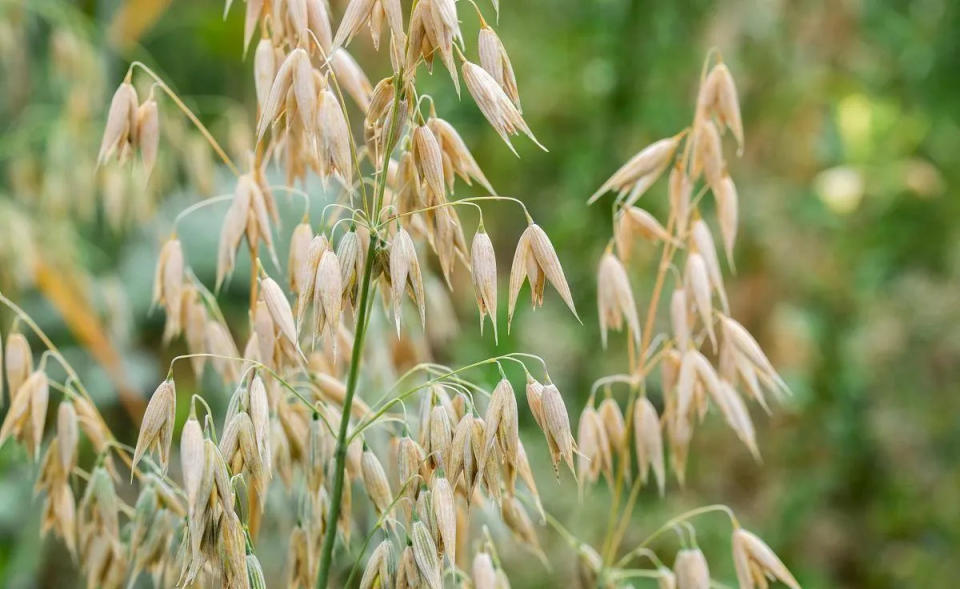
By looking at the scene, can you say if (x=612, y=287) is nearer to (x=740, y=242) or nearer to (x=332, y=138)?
(x=332, y=138)

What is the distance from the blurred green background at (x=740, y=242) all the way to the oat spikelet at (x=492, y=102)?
0.78m

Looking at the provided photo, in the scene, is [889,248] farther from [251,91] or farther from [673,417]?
[251,91]

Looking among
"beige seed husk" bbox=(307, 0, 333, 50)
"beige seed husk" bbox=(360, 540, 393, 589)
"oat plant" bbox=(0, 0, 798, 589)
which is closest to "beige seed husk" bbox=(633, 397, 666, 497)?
"oat plant" bbox=(0, 0, 798, 589)

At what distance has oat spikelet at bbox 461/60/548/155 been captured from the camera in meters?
0.53

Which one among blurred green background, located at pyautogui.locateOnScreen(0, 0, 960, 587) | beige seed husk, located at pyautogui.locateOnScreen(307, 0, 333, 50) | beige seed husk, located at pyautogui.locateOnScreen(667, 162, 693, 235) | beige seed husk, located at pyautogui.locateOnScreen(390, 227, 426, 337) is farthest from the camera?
blurred green background, located at pyautogui.locateOnScreen(0, 0, 960, 587)

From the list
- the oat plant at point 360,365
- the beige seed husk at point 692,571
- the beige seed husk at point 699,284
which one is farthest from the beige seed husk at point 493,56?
the beige seed husk at point 692,571

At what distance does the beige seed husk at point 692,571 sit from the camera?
0.65 metres

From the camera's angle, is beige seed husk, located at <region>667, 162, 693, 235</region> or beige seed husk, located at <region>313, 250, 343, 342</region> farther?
beige seed husk, located at <region>667, 162, 693, 235</region>

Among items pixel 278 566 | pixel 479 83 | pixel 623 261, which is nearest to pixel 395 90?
pixel 479 83

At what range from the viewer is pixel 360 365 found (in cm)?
69

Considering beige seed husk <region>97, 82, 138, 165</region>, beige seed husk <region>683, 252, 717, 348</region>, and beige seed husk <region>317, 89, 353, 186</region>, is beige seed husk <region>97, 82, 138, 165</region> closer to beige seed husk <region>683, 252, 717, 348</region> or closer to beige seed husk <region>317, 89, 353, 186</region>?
beige seed husk <region>317, 89, 353, 186</region>

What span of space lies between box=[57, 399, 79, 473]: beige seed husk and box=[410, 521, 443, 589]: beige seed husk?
288mm

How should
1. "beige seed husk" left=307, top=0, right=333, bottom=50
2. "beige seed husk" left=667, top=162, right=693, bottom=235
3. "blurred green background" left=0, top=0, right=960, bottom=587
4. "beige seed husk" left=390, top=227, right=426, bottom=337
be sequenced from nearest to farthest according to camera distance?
1. "beige seed husk" left=390, top=227, right=426, bottom=337
2. "beige seed husk" left=307, top=0, right=333, bottom=50
3. "beige seed husk" left=667, top=162, right=693, bottom=235
4. "blurred green background" left=0, top=0, right=960, bottom=587

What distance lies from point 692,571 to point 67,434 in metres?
0.44
